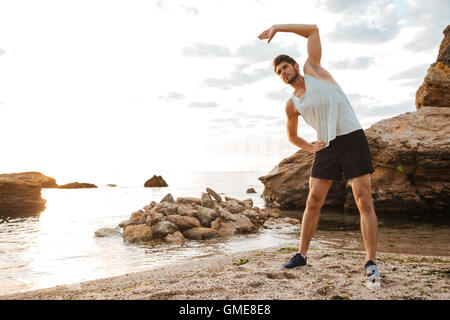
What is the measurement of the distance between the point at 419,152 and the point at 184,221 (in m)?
10.1

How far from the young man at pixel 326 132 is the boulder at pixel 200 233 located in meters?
6.65

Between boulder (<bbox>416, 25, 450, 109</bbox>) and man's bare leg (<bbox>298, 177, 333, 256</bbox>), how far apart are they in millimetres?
14650

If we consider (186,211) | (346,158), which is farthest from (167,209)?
(346,158)

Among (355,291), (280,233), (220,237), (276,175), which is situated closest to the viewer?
(355,291)

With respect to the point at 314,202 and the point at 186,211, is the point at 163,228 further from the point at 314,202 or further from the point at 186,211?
the point at 314,202

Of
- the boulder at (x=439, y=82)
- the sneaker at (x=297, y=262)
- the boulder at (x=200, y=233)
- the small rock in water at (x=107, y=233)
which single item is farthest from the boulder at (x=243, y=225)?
the boulder at (x=439, y=82)

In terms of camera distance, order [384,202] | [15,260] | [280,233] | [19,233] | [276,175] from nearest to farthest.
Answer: [15,260] → [280,233] → [19,233] → [384,202] → [276,175]

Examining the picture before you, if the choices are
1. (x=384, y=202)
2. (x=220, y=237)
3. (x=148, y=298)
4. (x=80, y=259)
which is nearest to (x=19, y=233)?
(x=80, y=259)

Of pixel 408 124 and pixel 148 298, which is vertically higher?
pixel 408 124

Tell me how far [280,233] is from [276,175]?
9753 mm

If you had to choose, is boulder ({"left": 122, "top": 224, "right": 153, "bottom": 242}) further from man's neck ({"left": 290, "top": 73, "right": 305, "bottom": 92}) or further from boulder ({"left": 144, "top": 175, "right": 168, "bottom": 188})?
boulder ({"left": 144, "top": 175, "right": 168, "bottom": 188})

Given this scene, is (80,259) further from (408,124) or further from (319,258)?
(408,124)

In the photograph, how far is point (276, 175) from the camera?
2102 centimetres

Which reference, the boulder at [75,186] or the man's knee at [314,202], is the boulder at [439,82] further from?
the boulder at [75,186]
